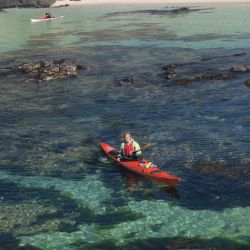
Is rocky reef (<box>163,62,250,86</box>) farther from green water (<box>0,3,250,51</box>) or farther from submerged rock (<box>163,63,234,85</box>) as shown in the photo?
green water (<box>0,3,250,51</box>)

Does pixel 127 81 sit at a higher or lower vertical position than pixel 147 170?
higher

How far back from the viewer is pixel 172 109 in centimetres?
3008

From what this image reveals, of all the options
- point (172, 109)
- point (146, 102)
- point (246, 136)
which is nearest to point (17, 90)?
point (146, 102)

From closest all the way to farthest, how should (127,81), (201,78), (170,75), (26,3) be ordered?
1. (201,78)
2. (127,81)
3. (170,75)
4. (26,3)

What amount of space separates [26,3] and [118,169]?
4565 inches

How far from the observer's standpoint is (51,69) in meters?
41.3

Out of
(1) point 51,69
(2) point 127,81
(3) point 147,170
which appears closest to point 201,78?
(2) point 127,81

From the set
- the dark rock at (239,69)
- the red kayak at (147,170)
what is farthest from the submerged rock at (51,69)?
the red kayak at (147,170)

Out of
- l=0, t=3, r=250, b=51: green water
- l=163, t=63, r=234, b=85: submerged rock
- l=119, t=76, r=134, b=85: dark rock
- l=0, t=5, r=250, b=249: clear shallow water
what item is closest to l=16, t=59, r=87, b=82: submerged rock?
l=0, t=5, r=250, b=249: clear shallow water

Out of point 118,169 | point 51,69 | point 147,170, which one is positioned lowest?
point 118,169

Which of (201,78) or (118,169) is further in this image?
(201,78)

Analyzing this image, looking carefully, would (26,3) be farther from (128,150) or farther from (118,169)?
(118,169)

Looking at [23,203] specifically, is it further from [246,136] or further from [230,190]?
[246,136]

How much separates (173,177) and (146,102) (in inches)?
524
